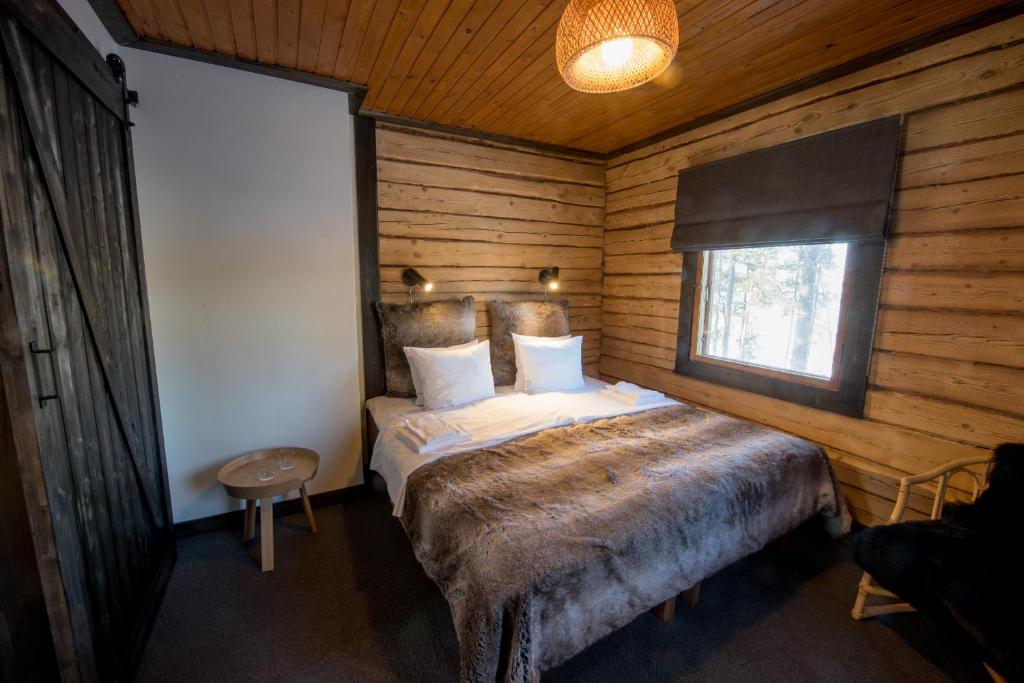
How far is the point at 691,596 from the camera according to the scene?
6.40 feet

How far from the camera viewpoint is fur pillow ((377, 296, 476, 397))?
2902 mm

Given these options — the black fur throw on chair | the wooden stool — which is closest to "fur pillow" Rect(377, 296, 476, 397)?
the wooden stool

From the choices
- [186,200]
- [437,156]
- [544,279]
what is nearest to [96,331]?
[186,200]

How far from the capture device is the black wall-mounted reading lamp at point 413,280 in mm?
2975

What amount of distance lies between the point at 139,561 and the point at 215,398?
88 centimetres

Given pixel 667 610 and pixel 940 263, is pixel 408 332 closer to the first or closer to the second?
pixel 667 610

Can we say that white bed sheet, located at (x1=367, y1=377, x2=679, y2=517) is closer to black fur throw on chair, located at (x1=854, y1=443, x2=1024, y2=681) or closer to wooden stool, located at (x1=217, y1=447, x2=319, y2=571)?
wooden stool, located at (x1=217, y1=447, x2=319, y2=571)

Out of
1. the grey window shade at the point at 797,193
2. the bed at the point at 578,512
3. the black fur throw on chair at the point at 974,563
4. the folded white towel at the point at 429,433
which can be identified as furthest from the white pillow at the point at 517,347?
the black fur throw on chair at the point at 974,563

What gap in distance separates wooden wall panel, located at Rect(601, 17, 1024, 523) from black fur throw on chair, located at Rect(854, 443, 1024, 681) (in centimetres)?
34

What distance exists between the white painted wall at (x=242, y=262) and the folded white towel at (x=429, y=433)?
791mm

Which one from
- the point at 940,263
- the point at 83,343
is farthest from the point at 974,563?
the point at 83,343

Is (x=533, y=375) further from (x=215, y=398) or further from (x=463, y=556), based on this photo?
(x=215, y=398)

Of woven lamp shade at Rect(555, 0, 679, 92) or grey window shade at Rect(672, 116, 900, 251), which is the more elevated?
woven lamp shade at Rect(555, 0, 679, 92)

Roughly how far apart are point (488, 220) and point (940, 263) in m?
2.65
